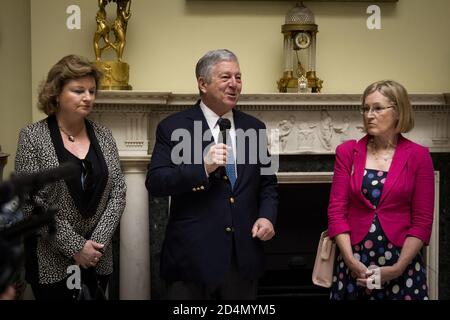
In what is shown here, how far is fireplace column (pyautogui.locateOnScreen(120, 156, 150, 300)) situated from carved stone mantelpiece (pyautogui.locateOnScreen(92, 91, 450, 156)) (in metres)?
0.11

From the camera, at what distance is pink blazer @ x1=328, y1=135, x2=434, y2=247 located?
2.47 m

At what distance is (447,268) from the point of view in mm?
3734

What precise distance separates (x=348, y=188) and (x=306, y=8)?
1337 millimetres

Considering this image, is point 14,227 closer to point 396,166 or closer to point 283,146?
point 396,166

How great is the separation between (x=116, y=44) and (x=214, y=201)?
139cm

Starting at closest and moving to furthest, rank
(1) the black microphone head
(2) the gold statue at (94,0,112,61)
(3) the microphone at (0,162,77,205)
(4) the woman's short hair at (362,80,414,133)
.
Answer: (3) the microphone at (0,162,77,205), (1) the black microphone head, (4) the woman's short hair at (362,80,414,133), (2) the gold statue at (94,0,112,61)

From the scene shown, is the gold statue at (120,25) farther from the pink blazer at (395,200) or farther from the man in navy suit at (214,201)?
the pink blazer at (395,200)

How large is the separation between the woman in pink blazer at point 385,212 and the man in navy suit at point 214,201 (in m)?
0.33

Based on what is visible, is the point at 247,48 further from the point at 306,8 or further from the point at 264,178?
the point at 264,178

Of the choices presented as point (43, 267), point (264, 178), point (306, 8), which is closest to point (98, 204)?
point (43, 267)

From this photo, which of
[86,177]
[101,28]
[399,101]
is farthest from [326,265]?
[101,28]

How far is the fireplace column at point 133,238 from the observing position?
11.4ft

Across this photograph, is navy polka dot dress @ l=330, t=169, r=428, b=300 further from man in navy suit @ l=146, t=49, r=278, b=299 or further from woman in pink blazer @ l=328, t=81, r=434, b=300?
man in navy suit @ l=146, t=49, r=278, b=299

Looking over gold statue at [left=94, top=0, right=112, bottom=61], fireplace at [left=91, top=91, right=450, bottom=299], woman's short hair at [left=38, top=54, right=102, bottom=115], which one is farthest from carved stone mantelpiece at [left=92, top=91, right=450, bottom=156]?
woman's short hair at [left=38, top=54, right=102, bottom=115]
